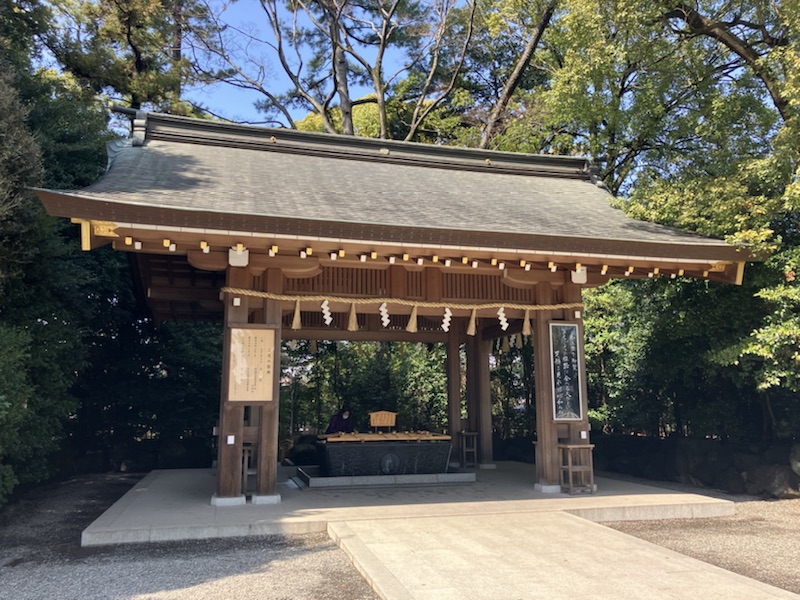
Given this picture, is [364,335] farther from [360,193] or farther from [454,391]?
[360,193]

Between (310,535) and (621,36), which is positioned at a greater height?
(621,36)

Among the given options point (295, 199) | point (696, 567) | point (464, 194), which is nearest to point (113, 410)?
point (295, 199)

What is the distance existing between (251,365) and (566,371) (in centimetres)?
401

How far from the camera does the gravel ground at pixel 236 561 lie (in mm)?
4020

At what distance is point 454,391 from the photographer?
10430mm

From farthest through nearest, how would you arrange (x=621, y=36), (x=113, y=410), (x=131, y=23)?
(x=131, y=23)
(x=113, y=410)
(x=621, y=36)

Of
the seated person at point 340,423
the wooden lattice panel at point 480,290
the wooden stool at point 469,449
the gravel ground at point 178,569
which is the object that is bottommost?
the gravel ground at point 178,569

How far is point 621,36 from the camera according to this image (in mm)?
→ 9266

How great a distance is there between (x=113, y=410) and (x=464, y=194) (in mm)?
8245

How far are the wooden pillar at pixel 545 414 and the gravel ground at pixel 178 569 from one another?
10.8ft

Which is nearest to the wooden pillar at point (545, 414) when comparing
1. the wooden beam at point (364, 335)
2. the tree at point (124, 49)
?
the wooden beam at point (364, 335)

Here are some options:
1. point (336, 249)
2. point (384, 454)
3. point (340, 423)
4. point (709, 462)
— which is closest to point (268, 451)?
point (384, 454)

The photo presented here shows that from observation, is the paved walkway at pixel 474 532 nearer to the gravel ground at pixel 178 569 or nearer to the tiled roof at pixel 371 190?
the gravel ground at pixel 178 569

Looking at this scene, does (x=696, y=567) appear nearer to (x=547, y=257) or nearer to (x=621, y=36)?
(x=547, y=257)
